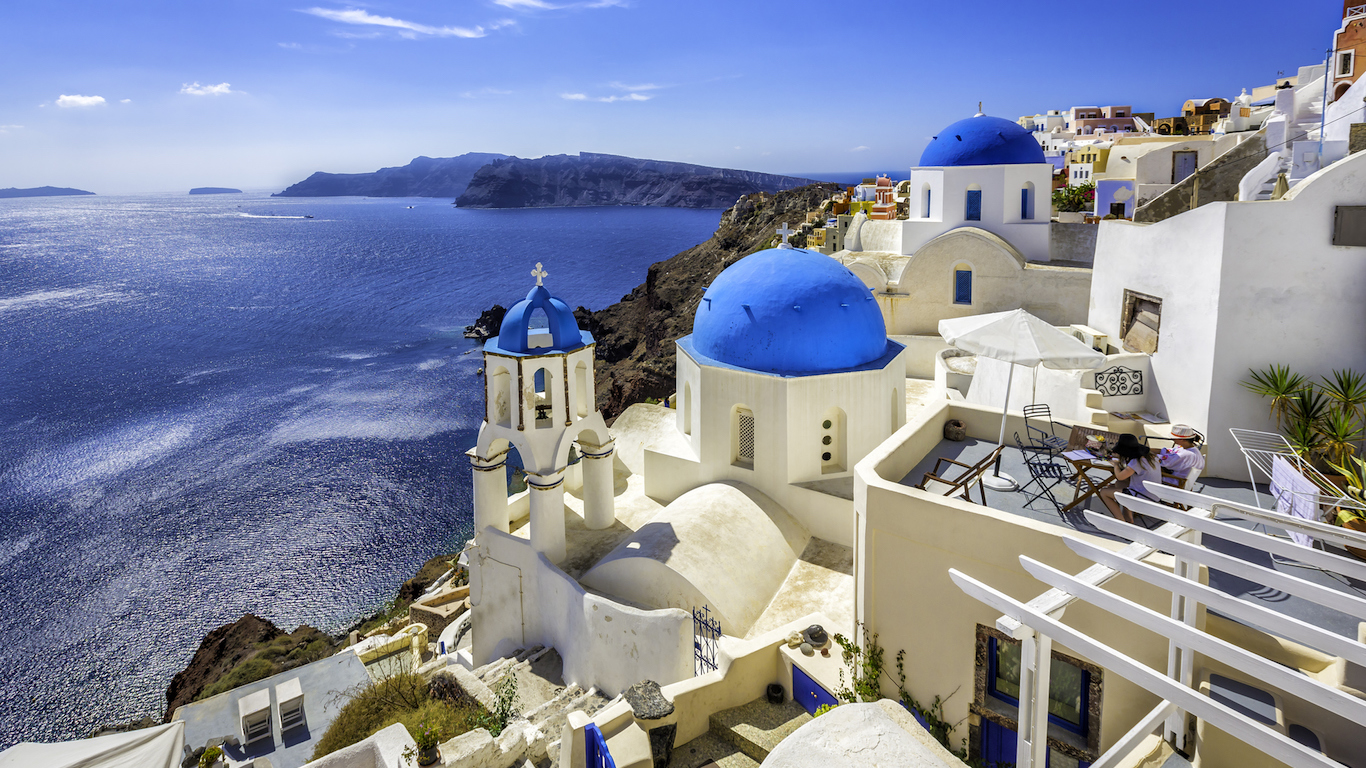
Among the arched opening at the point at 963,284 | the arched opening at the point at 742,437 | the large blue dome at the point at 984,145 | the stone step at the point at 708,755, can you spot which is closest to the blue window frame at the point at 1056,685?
the stone step at the point at 708,755

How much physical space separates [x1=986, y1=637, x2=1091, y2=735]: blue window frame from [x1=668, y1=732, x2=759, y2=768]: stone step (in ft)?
8.69

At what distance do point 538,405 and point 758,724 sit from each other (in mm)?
7446

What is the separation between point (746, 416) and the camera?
14414 mm

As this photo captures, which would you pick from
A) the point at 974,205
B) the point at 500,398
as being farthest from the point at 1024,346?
the point at 974,205

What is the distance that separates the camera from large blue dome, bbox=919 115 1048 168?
72.3 ft

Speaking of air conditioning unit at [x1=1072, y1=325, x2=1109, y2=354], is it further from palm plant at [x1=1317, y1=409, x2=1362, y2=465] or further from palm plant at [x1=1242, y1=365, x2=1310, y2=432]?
palm plant at [x1=1317, y1=409, x2=1362, y2=465]

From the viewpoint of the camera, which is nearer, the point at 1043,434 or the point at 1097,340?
the point at 1043,434

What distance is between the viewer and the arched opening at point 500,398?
1351cm

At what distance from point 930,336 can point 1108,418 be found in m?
11.1

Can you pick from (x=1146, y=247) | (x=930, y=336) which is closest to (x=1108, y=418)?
(x=1146, y=247)

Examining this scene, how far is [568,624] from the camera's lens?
12.5 meters

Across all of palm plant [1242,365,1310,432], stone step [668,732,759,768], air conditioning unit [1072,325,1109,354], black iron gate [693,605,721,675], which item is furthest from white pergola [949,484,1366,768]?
air conditioning unit [1072,325,1109,354]

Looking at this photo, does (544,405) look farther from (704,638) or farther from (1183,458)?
(1183,458)

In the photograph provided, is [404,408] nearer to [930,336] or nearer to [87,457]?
[87,457]
